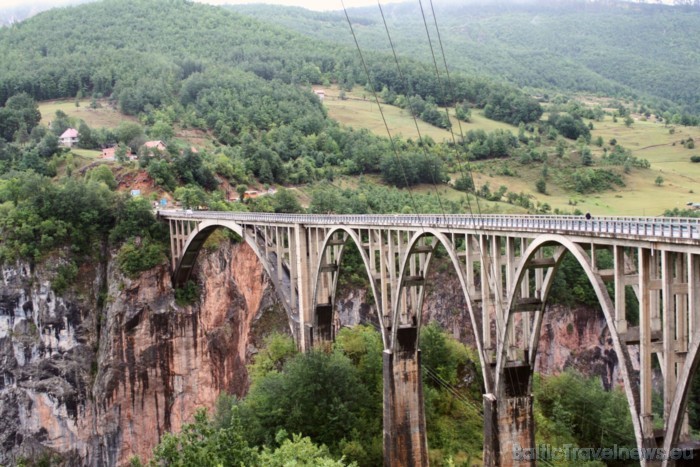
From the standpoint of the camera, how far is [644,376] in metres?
24.2

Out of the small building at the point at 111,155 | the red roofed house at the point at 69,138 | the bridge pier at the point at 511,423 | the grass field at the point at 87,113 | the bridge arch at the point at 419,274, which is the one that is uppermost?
the grass field at the point at 87,113

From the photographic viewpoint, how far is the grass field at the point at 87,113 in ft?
416

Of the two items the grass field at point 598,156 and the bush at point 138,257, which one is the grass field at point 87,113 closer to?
the grass field at point 598,156

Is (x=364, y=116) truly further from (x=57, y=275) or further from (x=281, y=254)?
(x=281, y=254)

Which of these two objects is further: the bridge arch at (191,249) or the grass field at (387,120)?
the grass field at (387,120)

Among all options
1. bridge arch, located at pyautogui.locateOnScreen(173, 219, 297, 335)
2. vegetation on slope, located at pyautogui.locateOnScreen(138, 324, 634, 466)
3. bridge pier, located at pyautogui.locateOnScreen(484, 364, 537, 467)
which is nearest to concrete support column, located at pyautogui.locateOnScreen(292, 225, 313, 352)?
vegetation on slope, located at pyautogui.locateOnScreen(138, 324, 634, 466)

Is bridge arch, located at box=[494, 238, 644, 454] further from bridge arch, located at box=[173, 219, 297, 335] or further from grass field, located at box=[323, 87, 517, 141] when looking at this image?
grass field, located at box=[323, 87, 517, 141]

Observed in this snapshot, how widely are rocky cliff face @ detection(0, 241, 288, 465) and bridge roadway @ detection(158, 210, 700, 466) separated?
14748 millimetres

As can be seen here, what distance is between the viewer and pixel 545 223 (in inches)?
1241

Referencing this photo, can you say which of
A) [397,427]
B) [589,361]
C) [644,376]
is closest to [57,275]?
[397,427]

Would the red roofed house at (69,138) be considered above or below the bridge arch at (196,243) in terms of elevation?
above

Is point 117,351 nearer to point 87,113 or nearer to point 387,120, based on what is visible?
point 87,113

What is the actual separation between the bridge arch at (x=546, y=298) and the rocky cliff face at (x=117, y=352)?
1777 inches

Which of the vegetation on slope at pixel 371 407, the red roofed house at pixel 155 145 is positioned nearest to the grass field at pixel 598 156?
the red roofed house at pixel 155 145
